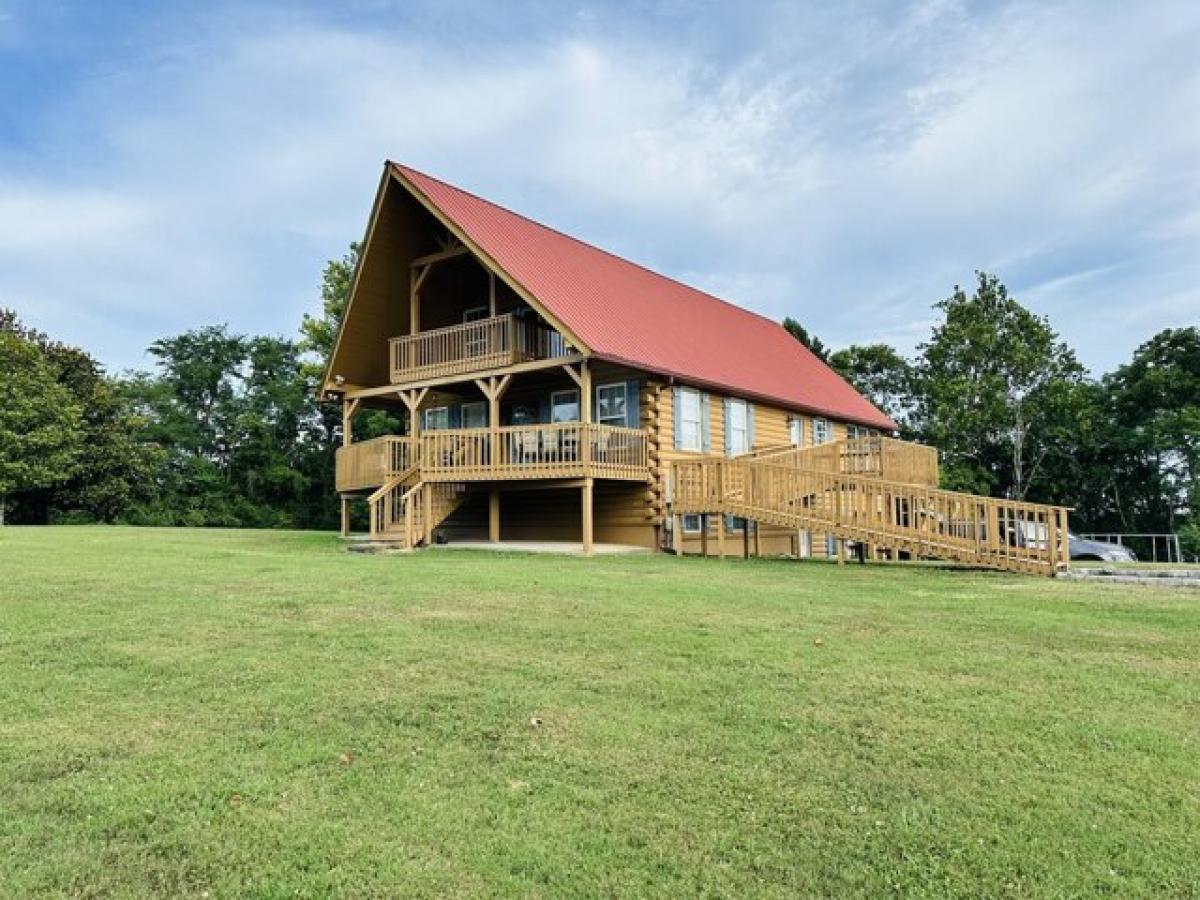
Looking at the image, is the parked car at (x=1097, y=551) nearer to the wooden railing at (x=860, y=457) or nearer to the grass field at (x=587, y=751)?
the wooden railing at (x=860, y=457)

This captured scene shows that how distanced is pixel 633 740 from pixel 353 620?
357 centimetres

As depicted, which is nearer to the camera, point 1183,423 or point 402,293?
point 402,293

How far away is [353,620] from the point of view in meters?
6.89

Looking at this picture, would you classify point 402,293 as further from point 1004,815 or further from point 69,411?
point 1004,815

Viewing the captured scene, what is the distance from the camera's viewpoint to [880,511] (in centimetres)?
1377

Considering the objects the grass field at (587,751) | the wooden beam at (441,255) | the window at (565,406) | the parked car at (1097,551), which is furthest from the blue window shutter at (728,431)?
the grass field at (587,751)

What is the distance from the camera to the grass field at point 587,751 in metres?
2.96

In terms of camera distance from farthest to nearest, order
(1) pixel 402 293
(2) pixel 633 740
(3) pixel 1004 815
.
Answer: (1) pixel 402 293
(2) pixel 633 740
(3) pixel 1004 815

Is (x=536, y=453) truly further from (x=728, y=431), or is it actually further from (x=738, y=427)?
(x=738, y=427)

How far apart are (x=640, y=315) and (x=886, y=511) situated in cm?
879

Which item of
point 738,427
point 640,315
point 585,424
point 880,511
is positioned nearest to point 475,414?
point 640,315

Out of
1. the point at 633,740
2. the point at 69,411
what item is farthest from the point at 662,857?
the point at 69,411

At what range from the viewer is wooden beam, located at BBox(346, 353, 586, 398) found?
16984mm

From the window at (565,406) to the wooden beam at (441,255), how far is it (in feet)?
13.5
